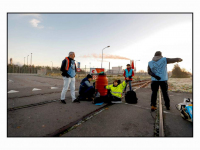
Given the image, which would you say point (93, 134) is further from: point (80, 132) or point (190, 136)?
point (190, 136)

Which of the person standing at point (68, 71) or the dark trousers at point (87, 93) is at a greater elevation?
the person standing at point (68, 71)

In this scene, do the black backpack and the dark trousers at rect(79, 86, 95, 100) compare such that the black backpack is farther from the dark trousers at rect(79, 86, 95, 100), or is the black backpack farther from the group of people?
the dark trousers at rect(79, 86, 95, 100)

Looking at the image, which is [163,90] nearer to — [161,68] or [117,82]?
[161,68]

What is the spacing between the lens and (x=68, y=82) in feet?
13.2

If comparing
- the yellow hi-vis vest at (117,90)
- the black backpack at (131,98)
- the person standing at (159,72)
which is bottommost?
the black backpack at (131,98)

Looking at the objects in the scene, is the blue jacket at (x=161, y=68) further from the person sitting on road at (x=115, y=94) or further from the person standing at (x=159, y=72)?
the person sitting on road at (x=115, y=94)

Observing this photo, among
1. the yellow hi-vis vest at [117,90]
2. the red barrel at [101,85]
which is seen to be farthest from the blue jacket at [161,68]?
the red barrel at [101,85]

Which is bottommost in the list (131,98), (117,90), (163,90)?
(131,98)

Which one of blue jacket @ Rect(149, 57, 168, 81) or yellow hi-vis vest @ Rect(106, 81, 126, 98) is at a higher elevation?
blue jacket @ Rect(149, 57, 168, 81)

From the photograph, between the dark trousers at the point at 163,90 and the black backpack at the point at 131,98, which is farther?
the black backpack at the point at 131,98

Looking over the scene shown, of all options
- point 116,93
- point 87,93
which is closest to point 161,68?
point 116,93

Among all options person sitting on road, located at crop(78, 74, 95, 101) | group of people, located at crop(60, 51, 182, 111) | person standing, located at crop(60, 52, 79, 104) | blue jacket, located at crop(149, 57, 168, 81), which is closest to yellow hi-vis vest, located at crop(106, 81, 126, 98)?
group of people, located at crop(60, 51, 182, 111)

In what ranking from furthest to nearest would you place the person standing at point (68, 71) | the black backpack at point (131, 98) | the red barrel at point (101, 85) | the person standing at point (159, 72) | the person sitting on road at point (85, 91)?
the red barrel at point (101, 85) < the person sitting on road at point (85, 91) < the black backpack at point (131, 98) < the person standing at point (68, 71) < the person standing at point (159, 72)

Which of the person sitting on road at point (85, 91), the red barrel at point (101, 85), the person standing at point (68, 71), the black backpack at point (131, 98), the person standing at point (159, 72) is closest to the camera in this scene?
the person standing at point (159, 72)
